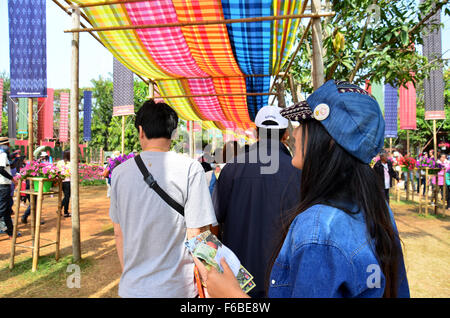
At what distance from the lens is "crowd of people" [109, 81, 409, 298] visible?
757mm

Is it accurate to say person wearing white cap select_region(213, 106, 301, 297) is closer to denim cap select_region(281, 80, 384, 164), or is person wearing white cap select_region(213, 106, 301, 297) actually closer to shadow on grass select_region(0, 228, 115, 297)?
denim cap select_region(281, 80, 384, 164)

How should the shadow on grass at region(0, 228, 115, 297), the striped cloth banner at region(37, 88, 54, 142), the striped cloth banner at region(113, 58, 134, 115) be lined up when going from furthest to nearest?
1. the striped cloth banner at region(37, 88, 54, 142)
2. the striped cloth banner at region(113, 58, 134, 115)
3. the shadow on grass at region(0, 228, 115, 297)

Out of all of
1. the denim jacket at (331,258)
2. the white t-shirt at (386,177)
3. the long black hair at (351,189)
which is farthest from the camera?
the white t-shirt at (386,177)

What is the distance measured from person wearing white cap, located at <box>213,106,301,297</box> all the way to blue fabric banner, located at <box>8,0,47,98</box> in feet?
18.4

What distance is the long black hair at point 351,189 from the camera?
83 centimetres

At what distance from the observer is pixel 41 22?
6.48 metres

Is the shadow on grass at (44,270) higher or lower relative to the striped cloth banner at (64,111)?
lower

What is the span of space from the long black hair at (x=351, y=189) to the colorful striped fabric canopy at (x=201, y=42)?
9.26 feet

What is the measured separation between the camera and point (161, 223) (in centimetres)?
167

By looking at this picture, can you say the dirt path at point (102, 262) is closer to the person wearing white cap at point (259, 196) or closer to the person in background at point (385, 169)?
the person wearing white cap at point (259, 196)

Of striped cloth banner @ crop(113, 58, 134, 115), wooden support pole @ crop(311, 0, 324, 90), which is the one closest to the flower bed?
striped cloth banner @ crop(113, 58, 134, 115)

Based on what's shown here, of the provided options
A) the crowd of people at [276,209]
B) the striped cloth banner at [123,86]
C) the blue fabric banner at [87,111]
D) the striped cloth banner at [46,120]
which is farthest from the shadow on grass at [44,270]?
the blue fabric banner at [87,111]
